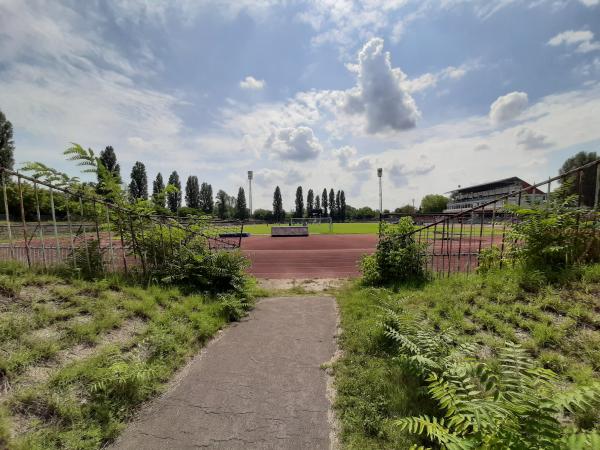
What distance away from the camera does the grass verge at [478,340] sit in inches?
98.0

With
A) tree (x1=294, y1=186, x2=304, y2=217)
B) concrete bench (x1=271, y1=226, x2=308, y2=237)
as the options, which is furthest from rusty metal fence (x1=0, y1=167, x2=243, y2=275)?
tree (x1=294, y1=186, x2=304, y2=217)

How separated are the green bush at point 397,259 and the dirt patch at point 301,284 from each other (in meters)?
1.48

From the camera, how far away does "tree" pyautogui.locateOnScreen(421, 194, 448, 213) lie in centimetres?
9819

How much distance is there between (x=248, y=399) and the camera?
2986mm

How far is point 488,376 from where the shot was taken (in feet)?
7.01

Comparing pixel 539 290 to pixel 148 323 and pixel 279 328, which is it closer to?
pixel 279 328

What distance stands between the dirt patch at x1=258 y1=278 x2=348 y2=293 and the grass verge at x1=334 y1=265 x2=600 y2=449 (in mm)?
3329

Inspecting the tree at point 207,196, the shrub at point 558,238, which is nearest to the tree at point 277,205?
the tree at point 207,196

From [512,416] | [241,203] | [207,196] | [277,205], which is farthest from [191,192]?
[512,416]

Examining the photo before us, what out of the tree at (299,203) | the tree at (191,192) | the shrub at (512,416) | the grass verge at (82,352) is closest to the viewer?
the shrub at (512,416)

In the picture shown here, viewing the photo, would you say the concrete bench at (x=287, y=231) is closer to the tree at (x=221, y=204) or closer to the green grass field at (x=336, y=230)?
the green grass field at (x=336, y=230)

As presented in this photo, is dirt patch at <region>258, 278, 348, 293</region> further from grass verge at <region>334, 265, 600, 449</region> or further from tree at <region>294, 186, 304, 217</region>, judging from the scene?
tree at <region>294, 186, 304, 217</region>

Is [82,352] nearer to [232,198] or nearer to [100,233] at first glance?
[100,233]

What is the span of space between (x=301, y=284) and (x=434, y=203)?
102872 mm
